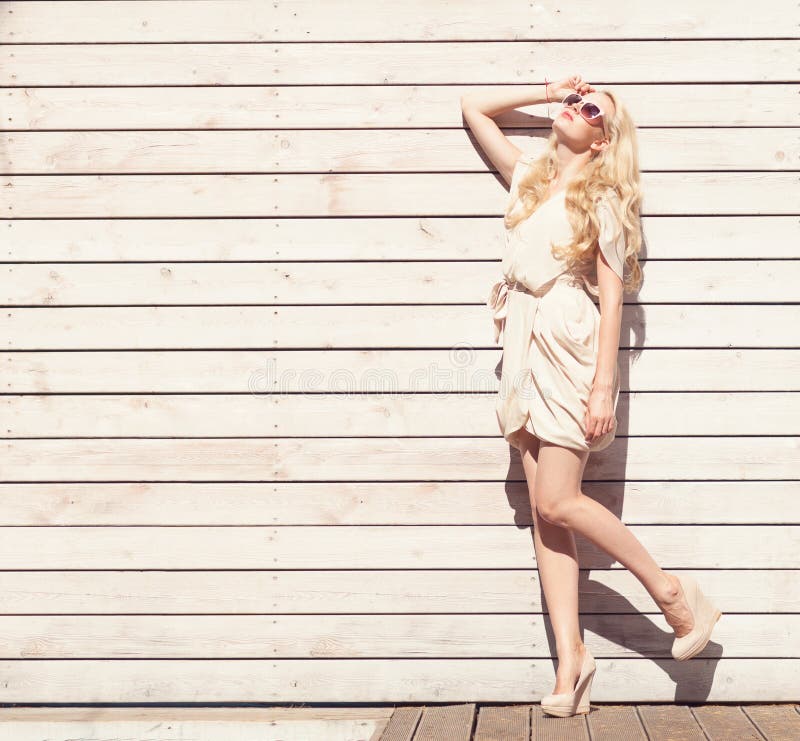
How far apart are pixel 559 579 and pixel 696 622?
46 cm

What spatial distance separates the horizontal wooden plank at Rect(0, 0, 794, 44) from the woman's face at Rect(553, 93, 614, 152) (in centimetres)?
38

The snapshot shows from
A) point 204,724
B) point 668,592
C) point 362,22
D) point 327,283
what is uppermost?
point 362,22

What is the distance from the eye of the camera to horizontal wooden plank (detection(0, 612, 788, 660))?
9.92 ft

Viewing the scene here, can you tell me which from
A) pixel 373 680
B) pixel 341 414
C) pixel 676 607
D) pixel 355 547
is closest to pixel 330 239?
pixel 341 414

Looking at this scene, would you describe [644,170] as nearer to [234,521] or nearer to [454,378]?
[454,378]

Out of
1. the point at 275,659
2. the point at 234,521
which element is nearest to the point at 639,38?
the point at 234,521

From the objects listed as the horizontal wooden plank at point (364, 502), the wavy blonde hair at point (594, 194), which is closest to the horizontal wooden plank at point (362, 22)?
the wavy blonde hair at point (594, 194)

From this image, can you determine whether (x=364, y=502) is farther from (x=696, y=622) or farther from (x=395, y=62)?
(x=395, y=62)

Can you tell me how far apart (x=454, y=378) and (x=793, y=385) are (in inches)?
45.7

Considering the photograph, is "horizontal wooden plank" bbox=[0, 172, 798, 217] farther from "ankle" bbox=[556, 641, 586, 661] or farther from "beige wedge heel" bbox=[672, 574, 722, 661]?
"ankle" bbox=[556, 641, 586, 661]

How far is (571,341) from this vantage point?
2.69 metres

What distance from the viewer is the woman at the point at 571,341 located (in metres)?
2.67

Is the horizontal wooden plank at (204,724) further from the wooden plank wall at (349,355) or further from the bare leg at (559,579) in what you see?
the bare leg at (559,579)

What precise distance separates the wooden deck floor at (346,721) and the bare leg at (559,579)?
0.18 m
